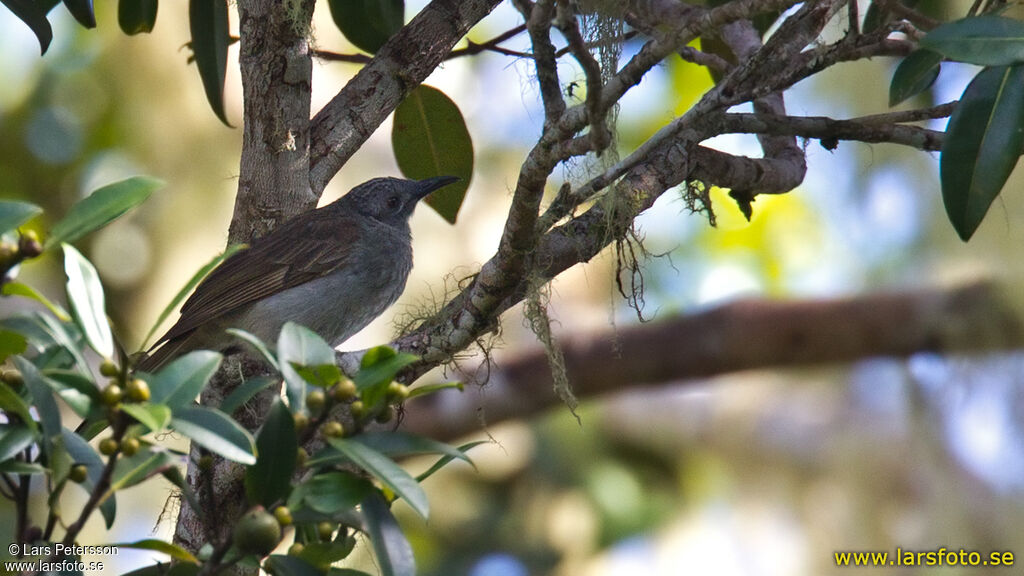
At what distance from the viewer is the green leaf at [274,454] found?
5.97 feet

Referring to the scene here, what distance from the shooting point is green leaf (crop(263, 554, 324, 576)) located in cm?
192

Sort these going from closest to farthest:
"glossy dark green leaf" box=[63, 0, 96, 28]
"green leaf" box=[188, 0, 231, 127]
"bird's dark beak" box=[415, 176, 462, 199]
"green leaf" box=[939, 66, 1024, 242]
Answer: "green leaf" box=[939, 66, 1024, 242] < "glossy dark green leaf" box=[63, 0, 96, 28] < "green leaf" box=[188, 0, 231, 127] < "bird's dark beak" box=[415, 176, 462, 199]

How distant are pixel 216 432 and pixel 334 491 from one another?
0.24 m

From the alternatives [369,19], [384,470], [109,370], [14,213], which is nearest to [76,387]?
[109,370]

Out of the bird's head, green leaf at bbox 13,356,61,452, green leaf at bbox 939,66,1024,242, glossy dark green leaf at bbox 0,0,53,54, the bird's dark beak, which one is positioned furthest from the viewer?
the bird's head

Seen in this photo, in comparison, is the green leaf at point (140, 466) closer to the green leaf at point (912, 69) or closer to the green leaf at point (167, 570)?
the green leaf at point (167, 570)

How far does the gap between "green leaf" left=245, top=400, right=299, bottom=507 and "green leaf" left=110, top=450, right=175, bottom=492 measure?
148 millimetres

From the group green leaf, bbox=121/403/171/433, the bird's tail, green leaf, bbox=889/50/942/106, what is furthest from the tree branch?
green leaf, bbox=121/403/171/433

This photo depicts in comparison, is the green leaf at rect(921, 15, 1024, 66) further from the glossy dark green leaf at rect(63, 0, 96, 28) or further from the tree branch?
the glossy dark green leaf at rect(63, 0, 96, 28)

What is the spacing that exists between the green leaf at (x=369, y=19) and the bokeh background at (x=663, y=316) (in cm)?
335

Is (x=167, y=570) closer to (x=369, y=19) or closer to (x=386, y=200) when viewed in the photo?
(x=369, y=19)

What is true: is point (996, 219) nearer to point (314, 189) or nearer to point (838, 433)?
point (838, 433)

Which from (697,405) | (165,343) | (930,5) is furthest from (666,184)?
(697,405)

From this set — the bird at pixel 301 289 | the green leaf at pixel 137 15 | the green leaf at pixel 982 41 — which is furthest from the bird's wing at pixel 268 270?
the green leaf at pixel 982 41
